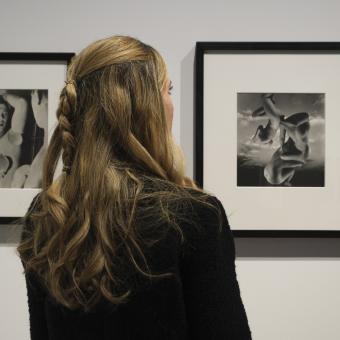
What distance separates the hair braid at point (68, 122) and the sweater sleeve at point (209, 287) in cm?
20

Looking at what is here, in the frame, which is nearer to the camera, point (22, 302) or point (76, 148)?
point (76, 148)

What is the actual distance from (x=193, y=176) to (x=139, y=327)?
0.67 m

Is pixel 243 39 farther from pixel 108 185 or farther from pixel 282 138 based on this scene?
pixel 108 185

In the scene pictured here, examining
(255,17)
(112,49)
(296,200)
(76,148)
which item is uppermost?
(255,17)

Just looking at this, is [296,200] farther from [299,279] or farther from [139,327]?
[139,327]

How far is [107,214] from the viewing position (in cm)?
61

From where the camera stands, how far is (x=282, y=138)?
1.22 metres

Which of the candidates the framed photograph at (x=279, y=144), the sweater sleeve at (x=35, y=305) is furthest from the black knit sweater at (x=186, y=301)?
the framed photograph at (x=279, y=144)

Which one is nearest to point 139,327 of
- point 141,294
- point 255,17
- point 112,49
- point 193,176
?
point 141,294

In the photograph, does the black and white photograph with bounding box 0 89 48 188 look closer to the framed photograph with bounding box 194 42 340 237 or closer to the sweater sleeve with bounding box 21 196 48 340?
the framed photograph with bounding box 194 42 340 237

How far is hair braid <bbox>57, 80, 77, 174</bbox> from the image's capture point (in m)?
0.66

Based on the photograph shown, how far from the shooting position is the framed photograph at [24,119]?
1.23m

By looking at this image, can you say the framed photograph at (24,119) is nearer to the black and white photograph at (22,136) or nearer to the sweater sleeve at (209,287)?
the black and white photograph at (22,136)

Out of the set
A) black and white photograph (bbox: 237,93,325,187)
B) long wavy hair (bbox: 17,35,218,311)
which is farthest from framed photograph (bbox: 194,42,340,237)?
long wavy hair (bbox: 17,35,218,311)
